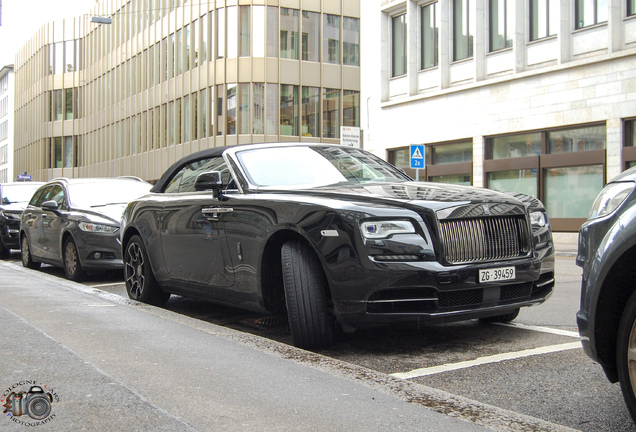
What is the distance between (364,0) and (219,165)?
81.6 feet

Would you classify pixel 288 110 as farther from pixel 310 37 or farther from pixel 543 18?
pixel 543 18

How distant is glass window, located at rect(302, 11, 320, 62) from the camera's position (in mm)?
38375

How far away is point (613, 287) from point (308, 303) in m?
2.32

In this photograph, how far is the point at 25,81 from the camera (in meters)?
72.7

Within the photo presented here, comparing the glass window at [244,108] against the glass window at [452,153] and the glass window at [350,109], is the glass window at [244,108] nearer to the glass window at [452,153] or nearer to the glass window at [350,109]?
the glass window at [350,109]

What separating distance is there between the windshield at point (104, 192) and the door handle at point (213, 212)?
17.2ft

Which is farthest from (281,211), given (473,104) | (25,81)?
(25,81)

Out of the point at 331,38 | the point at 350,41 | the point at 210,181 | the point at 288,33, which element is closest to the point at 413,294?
the point at 210,181

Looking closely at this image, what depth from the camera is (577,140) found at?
71.1 ft

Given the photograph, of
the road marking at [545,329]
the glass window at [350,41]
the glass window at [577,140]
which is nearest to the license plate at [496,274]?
the road marking at [545,329]

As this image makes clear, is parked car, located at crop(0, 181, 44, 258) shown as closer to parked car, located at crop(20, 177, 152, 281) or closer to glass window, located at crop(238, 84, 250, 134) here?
parked car, located at crop(20, 177, 152, 281)

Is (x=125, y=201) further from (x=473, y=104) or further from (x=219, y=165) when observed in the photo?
(x=473, y=104)

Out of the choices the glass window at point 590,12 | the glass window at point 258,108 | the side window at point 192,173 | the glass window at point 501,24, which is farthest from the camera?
the glass window at point 258,108

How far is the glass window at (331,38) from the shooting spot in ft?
127
